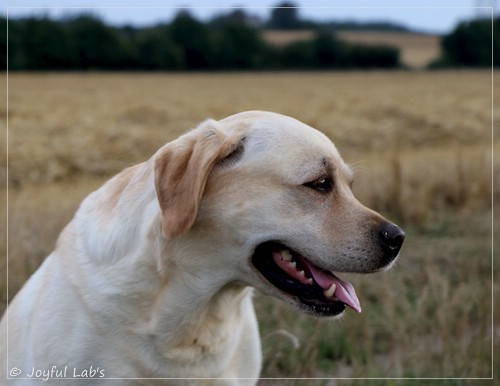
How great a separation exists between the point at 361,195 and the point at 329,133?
28.1 feet

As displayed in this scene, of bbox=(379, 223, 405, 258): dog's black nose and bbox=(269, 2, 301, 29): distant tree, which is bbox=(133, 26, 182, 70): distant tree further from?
bbox=(379, 223, 405, 258): dog's black nose

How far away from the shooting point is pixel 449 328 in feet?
16.1

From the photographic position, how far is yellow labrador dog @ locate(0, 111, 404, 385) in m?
3.02

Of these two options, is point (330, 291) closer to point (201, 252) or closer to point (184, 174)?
point (201, 252)

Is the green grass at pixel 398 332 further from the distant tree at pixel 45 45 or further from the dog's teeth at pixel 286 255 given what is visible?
the distant tree at pixel 45 45

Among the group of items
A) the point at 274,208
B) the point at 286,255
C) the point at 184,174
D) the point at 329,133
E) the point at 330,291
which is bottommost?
the point at 329,133

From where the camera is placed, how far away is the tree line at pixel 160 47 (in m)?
11.5

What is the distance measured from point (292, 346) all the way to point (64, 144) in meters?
9.50

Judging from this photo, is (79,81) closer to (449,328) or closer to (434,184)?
(434,184)

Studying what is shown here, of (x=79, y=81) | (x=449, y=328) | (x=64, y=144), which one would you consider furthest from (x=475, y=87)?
(x=449, y=328)

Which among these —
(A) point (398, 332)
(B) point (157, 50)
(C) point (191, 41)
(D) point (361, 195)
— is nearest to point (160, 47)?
(B) point (157, 50)

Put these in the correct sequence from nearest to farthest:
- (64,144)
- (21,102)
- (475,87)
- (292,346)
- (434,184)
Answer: (292,346)
(434,184)
(64,144)
(21,102)
(475,87)

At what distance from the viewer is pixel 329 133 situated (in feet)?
53.7

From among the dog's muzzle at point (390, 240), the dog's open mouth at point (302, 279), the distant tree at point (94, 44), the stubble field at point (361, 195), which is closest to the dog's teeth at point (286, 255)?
the dog's open mouth at point (302, 279)
